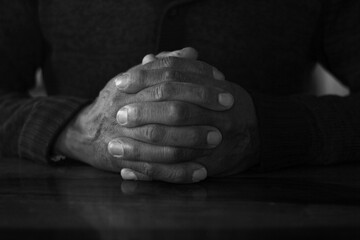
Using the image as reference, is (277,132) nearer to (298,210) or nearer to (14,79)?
(298,210)

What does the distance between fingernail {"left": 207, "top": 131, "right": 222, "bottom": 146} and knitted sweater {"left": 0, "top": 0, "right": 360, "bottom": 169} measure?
284mm

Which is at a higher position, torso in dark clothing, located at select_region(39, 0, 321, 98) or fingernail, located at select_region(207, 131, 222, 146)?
torso in dark clothing, located at select_region(39, 0, 321, 98)

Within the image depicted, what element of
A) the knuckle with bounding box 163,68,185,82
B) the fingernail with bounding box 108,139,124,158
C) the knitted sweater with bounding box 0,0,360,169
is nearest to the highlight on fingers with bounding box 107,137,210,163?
the fingernail with bounding box 108,139,124,158

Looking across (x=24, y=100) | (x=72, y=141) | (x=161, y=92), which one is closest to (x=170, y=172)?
(x=161, y=92)

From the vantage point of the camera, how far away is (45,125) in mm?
833

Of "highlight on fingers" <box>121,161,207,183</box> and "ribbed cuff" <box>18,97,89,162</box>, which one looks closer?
"highlight on fingers" <box>121,161,207,183</box>

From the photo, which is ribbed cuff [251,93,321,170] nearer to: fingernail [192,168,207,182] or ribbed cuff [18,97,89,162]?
fingernail [192,168,207,182]

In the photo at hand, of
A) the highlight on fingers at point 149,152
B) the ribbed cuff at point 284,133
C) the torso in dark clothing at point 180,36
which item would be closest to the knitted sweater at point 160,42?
the torso in dark clothing at point 180,36

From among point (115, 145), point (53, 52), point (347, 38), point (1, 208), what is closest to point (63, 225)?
point (1, 208)

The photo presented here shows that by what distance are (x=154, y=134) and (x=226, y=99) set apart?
4.8 inches

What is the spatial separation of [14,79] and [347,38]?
35.0 inches

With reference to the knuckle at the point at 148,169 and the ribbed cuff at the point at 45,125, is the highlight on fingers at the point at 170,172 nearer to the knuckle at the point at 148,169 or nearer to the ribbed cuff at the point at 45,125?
the knuckle at the point at 148,169

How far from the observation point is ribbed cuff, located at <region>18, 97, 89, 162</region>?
83 cm

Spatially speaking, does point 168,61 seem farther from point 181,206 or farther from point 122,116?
point 181,206
